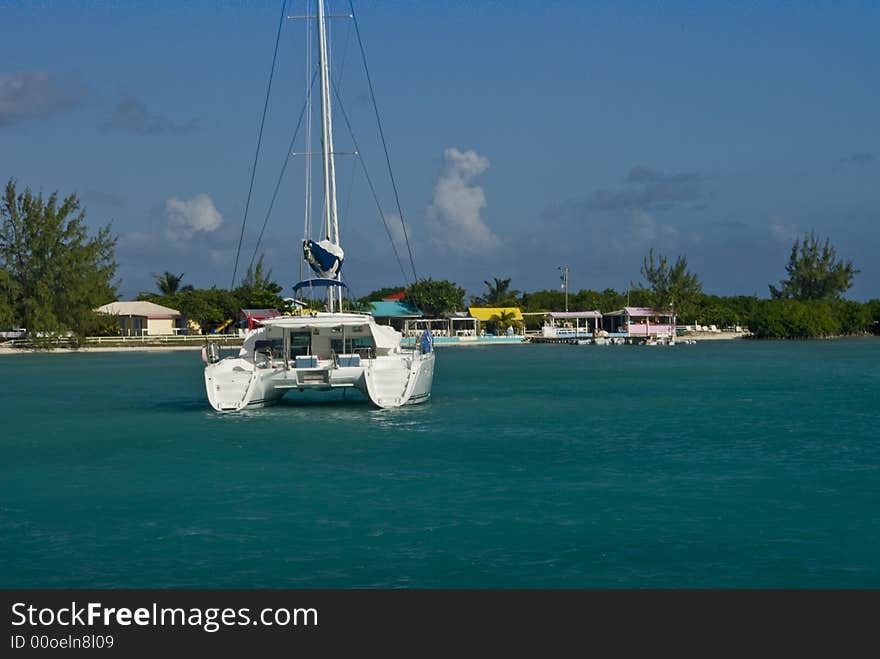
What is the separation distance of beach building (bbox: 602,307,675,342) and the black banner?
297 ft

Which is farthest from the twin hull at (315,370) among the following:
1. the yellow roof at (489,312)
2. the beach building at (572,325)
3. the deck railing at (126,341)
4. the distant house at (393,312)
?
the yellow roof at (489,312)

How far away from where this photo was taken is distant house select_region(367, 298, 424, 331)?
99250mm

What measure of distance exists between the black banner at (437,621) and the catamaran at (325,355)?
15.9 m

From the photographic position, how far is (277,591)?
11016 millimetres

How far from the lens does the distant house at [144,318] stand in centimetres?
9719

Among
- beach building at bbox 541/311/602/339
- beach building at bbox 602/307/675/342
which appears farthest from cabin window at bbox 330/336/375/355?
beach building at bbox 541/311/602/339

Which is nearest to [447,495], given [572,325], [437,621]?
[437,621]

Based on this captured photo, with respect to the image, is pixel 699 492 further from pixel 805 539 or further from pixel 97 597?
pixel 97 597

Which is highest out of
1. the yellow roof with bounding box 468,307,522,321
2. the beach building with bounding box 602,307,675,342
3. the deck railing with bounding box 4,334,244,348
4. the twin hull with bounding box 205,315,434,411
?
the yellow roof with bounding box 468,307,522,321

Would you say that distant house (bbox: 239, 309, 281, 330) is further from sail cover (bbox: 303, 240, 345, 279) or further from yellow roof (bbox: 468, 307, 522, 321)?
sail cover (bbox: 303, 240, 345, 279)

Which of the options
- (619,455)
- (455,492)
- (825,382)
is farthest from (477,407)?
(825,382)

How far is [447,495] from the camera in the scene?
53.4 ft

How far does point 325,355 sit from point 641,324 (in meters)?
81.5

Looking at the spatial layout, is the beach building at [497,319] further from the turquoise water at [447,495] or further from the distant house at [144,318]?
the turquoise water at [447,495]
